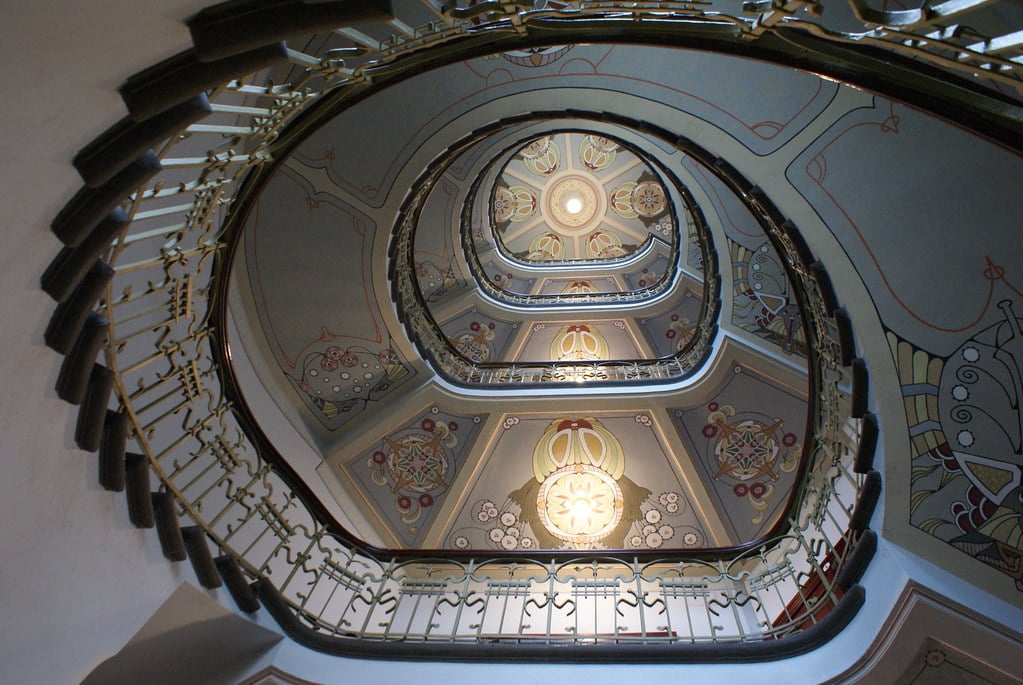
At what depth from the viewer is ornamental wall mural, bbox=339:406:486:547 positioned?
723 centimetres

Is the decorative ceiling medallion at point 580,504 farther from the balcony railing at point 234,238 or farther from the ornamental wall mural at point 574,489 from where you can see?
the balcony railing at point 234,238

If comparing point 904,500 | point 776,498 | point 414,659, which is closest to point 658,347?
point 776,498

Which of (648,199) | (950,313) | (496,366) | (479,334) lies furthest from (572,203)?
(950,313)

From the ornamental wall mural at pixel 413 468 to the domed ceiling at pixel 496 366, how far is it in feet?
0.08

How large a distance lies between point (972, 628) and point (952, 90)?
2410mm

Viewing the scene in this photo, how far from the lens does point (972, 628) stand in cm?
275

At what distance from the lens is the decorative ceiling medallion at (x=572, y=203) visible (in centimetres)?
1426

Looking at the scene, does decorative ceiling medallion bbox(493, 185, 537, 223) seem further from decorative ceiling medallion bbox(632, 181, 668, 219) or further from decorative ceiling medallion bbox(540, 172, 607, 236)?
decorative ceiling medallion bbox(632, 181, 668, 219)

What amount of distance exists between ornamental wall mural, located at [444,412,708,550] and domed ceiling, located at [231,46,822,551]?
2 centimetres

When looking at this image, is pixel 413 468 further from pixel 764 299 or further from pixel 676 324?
pixel 676 324

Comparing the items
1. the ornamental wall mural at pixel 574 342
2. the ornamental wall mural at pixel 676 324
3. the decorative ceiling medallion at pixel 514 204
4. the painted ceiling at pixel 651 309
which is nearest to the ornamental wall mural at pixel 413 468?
the painted ceiling at pixel 651 309

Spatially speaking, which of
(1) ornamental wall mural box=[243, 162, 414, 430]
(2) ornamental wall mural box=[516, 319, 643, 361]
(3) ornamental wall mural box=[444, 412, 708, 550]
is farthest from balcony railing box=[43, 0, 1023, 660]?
(2) ornamental wall mural box=[516, 319, 643, 361]

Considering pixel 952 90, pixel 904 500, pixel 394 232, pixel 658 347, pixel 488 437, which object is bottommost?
pixel 904 500

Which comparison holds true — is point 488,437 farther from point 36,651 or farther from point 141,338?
point 36,651
